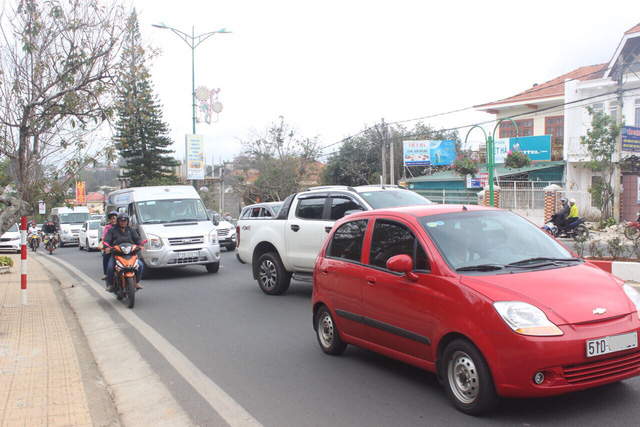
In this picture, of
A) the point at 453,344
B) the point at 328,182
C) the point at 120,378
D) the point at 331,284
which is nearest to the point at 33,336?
the point at 120,378

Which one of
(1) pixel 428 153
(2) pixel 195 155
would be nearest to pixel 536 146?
(1) pixel 428 153

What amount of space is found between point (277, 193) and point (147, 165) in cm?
1915

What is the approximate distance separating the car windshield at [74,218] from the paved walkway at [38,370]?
84.9 ft

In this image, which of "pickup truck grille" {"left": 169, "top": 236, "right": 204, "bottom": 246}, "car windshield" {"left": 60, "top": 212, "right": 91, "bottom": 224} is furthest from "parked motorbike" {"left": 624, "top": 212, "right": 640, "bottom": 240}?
"car windshield" {"left": 60, "top": 212, "right": 91, "bottom": 224}

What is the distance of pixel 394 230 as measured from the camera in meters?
5.62

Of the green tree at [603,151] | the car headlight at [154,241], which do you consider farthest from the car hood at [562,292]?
the green tree at [603,151]

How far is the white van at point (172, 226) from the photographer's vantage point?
1402cm

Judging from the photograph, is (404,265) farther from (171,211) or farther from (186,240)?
(171,211)

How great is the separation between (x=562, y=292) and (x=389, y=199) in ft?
17.6

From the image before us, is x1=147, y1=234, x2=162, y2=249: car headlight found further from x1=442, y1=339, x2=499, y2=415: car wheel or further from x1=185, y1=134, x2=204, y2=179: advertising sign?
x1=185, y1=134, x2=204, y2=179: advertising sign

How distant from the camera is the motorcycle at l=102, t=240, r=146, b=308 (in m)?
10.4

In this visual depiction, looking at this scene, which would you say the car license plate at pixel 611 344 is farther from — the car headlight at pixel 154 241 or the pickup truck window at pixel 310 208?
the car headlight at pixel 154 241

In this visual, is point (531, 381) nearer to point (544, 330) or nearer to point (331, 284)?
point (544, 330)

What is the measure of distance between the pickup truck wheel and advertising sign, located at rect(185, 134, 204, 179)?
83.0ft
